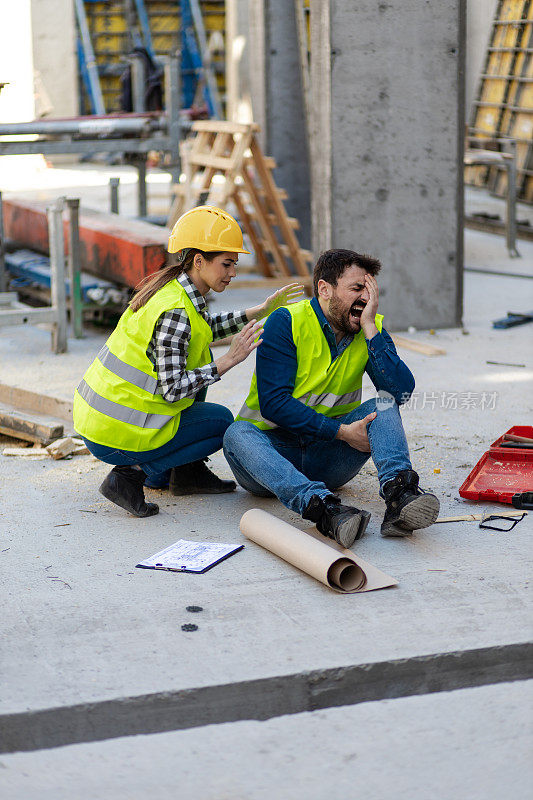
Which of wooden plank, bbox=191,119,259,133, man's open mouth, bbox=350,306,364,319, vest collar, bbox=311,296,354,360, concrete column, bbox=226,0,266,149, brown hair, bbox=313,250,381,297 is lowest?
vest collar, bbox=311,296,354,360

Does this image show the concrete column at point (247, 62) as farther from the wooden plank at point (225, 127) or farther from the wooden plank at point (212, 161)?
the wooden plank at point (212, 161)

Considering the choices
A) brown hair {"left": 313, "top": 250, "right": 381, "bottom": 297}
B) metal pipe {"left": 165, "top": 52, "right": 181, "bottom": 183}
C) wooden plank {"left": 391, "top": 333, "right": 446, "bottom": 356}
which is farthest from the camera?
metal pipe {"left": 165, "top": 52, "right": 181, "bottom": 183}

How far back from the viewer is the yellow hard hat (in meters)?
4.50

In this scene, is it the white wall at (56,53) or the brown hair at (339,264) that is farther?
the white wall at (56,53)

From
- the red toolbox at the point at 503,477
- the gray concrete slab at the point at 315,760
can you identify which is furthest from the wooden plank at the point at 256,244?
the gray concrete slab at the point at 315,760

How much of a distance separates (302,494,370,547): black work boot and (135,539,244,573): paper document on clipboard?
13.2 inches

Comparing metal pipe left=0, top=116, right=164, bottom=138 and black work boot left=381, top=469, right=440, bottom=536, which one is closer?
black work boot left=381, top=469, right=440, bottom=536

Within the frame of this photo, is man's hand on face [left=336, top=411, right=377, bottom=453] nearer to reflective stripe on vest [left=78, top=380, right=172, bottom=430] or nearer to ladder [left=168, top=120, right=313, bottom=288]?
reflective stripe on vest [left=78, top=380, right=172, bottom=430]

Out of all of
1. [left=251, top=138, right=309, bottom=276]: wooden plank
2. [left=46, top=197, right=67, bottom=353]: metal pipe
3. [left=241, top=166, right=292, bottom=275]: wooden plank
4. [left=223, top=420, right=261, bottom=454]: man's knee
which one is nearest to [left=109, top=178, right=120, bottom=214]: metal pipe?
[left=241, top=166, right=292, bottom=275]: wooden plank

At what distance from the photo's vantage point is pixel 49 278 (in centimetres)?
870

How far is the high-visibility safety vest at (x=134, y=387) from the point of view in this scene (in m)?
4.48

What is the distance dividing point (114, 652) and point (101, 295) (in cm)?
528

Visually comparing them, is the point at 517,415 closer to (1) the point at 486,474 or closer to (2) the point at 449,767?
(1) the point at 486,474

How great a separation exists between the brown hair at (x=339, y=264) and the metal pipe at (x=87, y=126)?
18.3 ft
